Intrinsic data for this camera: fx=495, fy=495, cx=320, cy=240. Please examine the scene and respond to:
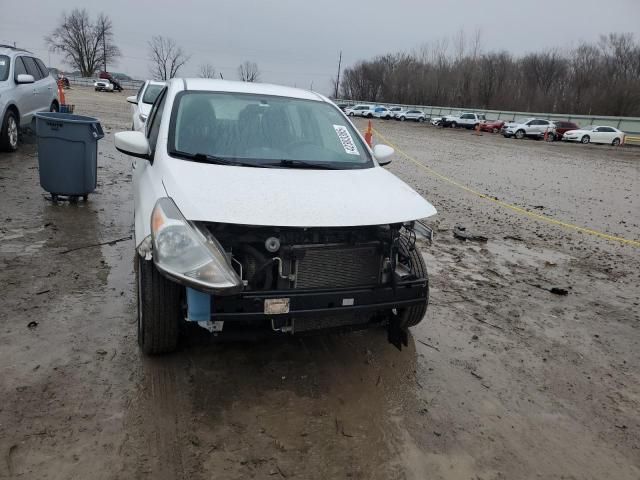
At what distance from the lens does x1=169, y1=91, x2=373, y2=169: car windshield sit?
12.0ft

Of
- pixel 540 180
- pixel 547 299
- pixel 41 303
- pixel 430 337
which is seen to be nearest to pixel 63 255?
pixel 41 303

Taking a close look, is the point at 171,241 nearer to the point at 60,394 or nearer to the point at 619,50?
the point at 60,394

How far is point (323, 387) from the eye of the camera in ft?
10.3

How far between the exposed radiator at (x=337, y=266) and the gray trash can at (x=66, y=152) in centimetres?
479

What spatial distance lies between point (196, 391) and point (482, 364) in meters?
2.04

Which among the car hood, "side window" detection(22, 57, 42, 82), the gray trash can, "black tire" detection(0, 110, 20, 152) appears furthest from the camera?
"side window" detection(22, 57, 42, 82)

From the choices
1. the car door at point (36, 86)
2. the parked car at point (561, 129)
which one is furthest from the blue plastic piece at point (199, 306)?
the parked car at point (561, 129)

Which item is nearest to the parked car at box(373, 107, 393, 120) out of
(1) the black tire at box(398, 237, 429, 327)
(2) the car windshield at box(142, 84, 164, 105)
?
(2) the car windshield at box(142, 84, 164, 105)

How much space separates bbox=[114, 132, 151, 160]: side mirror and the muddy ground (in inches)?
48.3

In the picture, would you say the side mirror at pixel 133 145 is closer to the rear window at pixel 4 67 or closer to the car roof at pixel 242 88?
the car roof at pixel 242 88

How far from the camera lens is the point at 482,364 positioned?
143 inches

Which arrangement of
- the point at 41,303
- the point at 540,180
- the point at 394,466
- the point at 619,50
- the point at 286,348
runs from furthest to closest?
the point at 619,50 < the point at 540,180 < the point at 41,303 < the point at 286,348 < the point at 394,466

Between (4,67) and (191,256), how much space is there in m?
9.18

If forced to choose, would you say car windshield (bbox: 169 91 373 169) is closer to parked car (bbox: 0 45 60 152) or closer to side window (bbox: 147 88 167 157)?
side window (bbox: 147 88 167 157)
